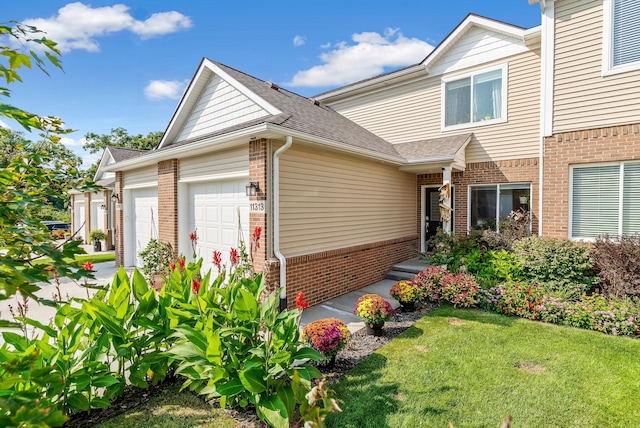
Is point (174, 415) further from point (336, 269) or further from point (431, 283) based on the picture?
point (431, 283)

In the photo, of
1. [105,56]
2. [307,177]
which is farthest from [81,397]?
[105,56]

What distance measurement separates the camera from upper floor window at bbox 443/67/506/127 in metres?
9.52

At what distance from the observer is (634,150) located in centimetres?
674

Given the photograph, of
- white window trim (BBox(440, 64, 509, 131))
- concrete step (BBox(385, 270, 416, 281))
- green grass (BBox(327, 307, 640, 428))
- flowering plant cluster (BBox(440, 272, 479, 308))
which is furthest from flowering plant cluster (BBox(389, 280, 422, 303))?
white window trim (BBox(440, 64, 509, 131))

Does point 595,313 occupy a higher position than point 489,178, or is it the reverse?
point 489,178

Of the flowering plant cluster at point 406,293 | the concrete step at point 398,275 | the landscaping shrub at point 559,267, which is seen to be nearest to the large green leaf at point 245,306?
the flowering plant cluster at point 406,293

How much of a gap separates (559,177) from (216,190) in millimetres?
8332

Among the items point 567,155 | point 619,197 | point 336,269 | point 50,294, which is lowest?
point 50,294

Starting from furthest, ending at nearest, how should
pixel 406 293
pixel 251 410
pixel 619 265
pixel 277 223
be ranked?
pixel 406 293, pixel 277 223, pixel 619 265, pixel 251 410

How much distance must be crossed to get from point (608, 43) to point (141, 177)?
13.3m

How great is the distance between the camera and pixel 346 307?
23.3 feet

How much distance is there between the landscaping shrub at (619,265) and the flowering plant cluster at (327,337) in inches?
222

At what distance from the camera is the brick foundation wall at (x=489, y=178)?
8.89 m

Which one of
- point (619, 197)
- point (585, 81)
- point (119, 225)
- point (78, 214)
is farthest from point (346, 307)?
point (78, 214)
